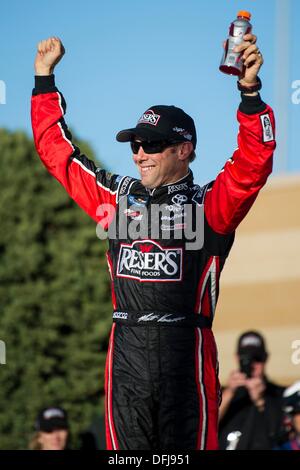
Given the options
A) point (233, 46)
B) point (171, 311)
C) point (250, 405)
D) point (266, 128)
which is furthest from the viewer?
point (250, 405)

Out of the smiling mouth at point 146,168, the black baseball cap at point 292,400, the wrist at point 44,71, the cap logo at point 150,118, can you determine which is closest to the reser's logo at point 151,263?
the smiling mouth at point 146,168

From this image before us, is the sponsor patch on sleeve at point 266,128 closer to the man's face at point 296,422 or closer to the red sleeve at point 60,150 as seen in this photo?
the red sleeve at point 60,150

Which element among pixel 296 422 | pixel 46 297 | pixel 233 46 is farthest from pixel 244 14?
pixel 46 297

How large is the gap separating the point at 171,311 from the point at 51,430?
3.23m

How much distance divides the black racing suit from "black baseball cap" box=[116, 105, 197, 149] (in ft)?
0.89

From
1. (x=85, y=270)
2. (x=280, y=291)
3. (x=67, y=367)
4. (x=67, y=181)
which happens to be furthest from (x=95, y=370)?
(x=67, y=181)

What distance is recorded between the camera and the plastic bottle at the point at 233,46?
16.1 feet

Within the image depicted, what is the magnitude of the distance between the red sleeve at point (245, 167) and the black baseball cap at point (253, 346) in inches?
114

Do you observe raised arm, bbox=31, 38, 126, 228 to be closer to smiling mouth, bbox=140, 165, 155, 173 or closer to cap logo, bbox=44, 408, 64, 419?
smiling mouth, bbox=140, 165, 155, 173

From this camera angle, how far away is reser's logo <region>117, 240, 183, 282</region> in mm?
5293

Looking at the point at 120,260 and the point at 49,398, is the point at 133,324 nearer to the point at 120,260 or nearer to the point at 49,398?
the point at 120,260

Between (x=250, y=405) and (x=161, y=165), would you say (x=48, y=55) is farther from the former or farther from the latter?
(x=250, y=405)

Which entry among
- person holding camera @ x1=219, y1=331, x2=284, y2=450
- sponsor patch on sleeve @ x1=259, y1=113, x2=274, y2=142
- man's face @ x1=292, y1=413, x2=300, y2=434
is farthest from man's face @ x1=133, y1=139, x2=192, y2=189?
person holding camera @ x1=219, y1=331, x2=284, y2=450

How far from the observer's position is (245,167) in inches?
201
